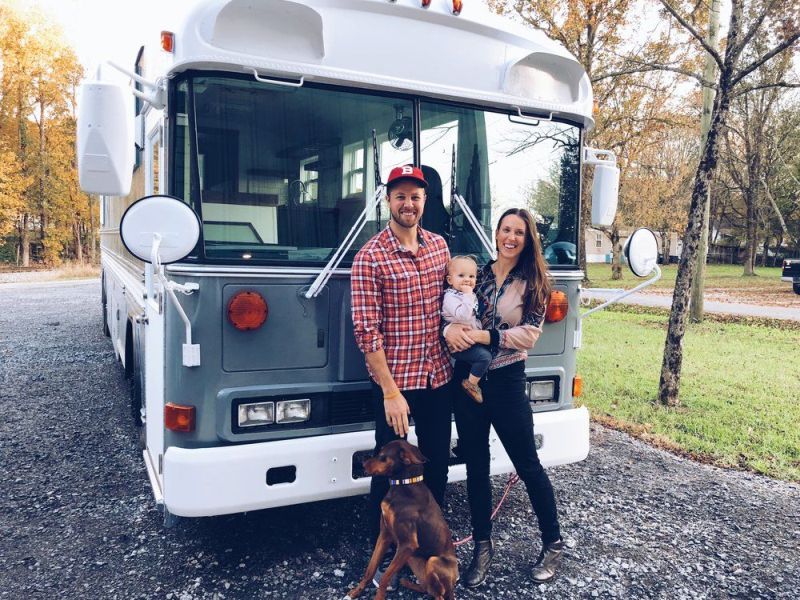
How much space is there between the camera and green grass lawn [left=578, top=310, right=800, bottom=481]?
17.3ft

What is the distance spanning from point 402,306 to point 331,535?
159cm

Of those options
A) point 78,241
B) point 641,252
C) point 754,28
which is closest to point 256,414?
point 641,252

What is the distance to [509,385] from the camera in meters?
3.05

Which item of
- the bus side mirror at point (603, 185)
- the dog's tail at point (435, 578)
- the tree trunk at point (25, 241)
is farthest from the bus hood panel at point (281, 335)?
the tree trunk at point (25, 241)

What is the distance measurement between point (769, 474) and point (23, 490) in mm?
5382

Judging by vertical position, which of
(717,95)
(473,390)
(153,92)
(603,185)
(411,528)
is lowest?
(411,528)

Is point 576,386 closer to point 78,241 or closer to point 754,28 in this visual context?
point 754,28

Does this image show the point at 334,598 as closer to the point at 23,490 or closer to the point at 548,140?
the point at 23,490

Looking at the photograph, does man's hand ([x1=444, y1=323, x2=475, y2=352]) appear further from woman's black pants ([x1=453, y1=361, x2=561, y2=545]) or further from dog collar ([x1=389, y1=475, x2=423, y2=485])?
dog collar ([x1=389, y1=475, x2=423, y2=485])

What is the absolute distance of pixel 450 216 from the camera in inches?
139

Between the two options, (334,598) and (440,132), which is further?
(440,132)

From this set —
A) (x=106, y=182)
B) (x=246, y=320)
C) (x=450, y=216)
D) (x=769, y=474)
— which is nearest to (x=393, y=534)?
(x=246, y=320)

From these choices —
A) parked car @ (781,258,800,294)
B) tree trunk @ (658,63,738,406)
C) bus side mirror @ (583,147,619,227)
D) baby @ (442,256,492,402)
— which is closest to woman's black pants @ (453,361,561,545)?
baby @ (442,256,492,402)

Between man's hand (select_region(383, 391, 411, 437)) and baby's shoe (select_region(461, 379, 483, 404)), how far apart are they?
1.16ft
